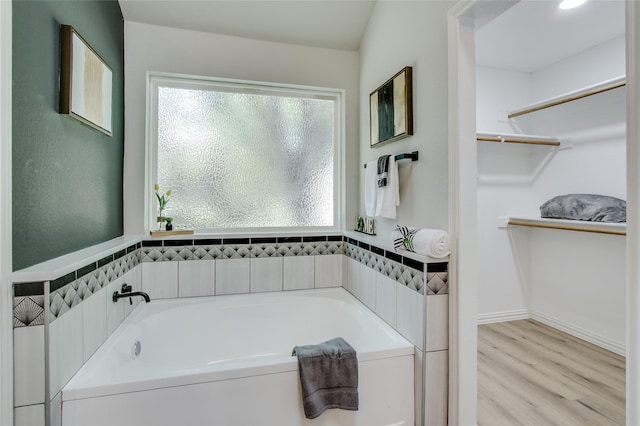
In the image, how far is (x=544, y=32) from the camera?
2.60 metres

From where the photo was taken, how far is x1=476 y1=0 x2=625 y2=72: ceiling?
7.52ft

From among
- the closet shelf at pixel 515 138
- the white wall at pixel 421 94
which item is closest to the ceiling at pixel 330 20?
the white wall at pixel 421 94

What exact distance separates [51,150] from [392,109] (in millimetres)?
1777

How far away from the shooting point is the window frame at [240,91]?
2369 millimetres

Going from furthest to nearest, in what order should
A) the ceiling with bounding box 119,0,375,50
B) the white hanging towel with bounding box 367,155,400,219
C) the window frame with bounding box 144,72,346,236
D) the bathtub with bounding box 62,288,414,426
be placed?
the window frame with bounding box 144,72,346,236, the ceiling with bounding box 119,0,375,50, the white hanging towel with bounding box 367,155,400,219, the bathtub with bounding box 62,288,414,426

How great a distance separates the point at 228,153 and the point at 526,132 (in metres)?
2.95

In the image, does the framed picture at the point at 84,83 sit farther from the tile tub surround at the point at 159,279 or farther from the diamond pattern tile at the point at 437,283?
the diamond pattern tile at the point at 437,283

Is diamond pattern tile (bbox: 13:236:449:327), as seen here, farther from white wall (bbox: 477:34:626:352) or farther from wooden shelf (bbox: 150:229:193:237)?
white wall (bbox: 477:34:626:352)

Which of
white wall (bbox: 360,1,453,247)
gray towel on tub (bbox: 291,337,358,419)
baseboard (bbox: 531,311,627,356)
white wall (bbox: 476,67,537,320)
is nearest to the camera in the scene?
gray towel on tub (bbox: 291,337,358,419)

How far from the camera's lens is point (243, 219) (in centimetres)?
256

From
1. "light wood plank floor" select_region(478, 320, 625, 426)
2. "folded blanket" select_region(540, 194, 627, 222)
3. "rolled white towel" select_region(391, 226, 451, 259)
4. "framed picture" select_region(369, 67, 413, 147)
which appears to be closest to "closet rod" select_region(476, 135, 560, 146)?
"folded blanket" select_region(540, 194, 627, 222)

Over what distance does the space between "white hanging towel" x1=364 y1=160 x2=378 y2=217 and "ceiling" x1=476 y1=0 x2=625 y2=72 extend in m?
1.40

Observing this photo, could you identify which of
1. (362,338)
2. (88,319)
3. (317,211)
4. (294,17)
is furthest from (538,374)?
(294,17)

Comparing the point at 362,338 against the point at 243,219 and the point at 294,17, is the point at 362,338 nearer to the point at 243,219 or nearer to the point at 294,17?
the point at 243,219
